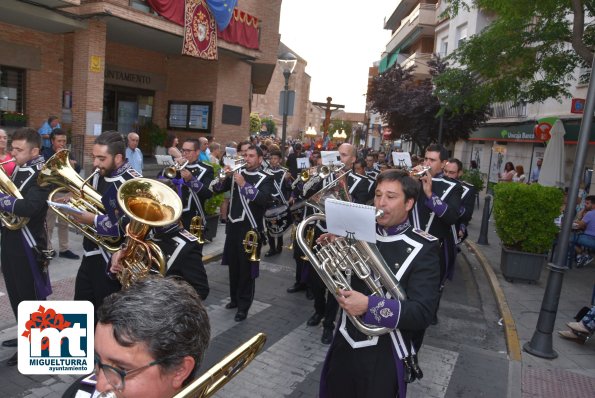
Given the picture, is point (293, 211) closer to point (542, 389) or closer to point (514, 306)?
point (514, 306)

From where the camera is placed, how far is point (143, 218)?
10.9ft

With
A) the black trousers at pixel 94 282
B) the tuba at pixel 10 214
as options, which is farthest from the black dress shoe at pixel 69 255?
the black trousers at pixel 94 282

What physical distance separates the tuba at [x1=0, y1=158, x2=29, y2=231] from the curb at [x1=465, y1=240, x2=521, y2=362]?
540 cm

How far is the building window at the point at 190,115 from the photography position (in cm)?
1916

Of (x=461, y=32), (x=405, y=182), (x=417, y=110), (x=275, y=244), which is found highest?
(x=461, y=32)

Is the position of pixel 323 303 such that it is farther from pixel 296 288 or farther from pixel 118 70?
pixel 118 70

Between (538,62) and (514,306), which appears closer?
(514,306)

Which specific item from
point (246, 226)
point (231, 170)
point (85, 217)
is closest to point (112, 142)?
point (85, 217)

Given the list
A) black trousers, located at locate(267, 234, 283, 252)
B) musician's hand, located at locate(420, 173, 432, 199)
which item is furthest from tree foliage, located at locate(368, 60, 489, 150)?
musician's hand, located at locate(420, 173, 432, 199)

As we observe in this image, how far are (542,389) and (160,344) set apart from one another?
4.63 m

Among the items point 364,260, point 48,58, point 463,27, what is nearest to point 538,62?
point 364,260

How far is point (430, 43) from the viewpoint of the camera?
34.9 metres

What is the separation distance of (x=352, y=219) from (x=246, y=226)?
12.1 ft

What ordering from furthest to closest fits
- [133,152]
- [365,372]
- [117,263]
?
1. [133,152]
2. [117,263]
3. [365,372]
